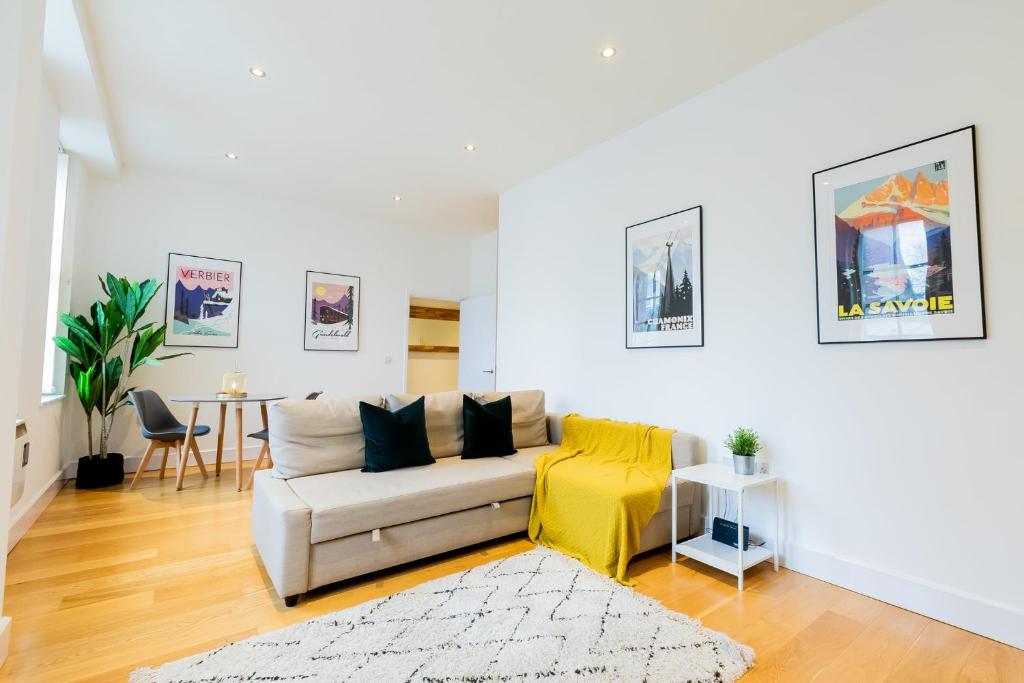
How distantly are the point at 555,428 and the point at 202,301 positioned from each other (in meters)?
3.78

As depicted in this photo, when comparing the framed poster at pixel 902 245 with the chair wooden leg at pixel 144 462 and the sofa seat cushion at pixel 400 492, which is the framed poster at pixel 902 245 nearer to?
the sofa seat cushion at pixel 400 492

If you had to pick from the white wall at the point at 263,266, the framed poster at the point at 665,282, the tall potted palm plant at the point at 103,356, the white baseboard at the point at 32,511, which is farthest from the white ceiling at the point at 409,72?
the white baseboard at the point at 32,511

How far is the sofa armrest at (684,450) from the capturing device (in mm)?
2934

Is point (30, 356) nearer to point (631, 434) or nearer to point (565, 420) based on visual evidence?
point (565, 420)

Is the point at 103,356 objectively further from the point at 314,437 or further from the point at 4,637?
the point at 4,637

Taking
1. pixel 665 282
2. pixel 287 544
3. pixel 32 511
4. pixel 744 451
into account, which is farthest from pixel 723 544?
pixel 32 511

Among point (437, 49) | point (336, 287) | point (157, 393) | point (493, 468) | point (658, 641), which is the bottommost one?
point (658, 641)

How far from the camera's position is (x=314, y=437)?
9.20 feet

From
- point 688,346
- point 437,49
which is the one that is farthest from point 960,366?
point 437,49

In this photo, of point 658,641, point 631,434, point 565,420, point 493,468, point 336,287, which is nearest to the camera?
point 658,641

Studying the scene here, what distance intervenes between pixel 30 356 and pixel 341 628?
286cm

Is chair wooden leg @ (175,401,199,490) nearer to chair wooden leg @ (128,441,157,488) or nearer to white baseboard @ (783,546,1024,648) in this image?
chair wooden leg @ (128,441,157,488)

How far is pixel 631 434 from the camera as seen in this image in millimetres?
3271

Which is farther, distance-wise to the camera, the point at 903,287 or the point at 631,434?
the point at 631,434
